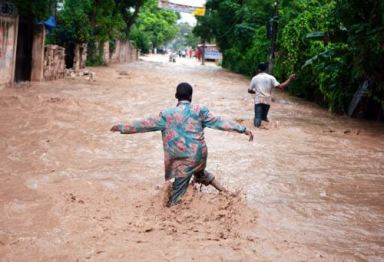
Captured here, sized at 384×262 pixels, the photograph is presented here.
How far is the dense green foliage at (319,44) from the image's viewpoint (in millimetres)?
10133

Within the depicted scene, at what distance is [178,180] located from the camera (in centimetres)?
504

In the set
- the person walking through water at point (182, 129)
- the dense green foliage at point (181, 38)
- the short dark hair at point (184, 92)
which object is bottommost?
the person walking through water at point (182, 129)

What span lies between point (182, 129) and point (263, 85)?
6243mm

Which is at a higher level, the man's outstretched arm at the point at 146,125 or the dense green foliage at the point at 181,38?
the dense green foliage at the point at 181,38

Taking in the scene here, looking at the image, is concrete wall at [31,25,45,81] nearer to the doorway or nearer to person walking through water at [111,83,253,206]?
the doorway

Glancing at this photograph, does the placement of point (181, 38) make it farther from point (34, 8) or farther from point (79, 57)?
point (34, 8)

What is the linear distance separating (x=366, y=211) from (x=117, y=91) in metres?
12.6

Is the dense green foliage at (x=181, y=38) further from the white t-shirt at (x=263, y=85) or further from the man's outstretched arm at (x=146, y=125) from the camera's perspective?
the man's outstretched arm at (x=146, y=125)

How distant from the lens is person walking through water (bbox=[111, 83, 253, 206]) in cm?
495

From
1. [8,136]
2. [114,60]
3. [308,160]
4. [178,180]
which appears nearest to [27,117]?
[8,136]

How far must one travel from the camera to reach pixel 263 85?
35.7ft

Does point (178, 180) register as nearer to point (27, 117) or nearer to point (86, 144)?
point (86, 144)

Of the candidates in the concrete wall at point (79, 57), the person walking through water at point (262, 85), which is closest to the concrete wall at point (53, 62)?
the concrete wall at point (79, 57)

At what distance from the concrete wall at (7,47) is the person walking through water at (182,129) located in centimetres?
1113
